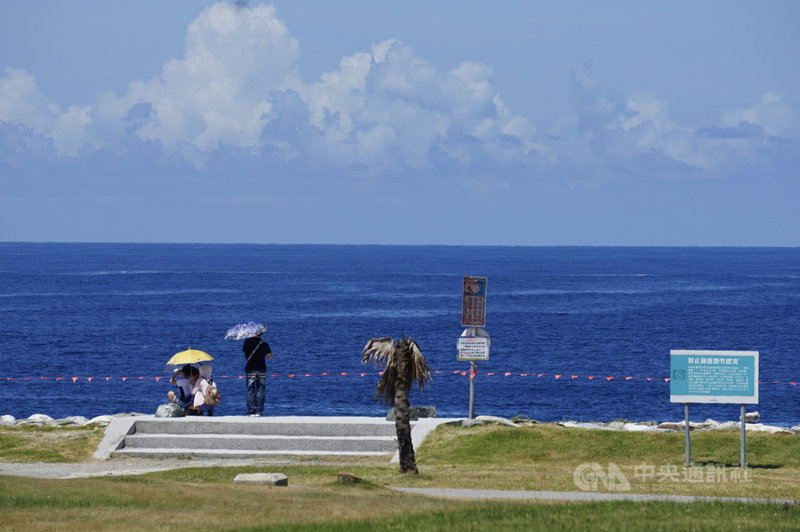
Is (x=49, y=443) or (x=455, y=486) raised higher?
(x=455, y=486)

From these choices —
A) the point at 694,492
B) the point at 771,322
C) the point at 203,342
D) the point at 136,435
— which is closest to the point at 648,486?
the point at 694,492

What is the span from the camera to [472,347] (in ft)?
79.6

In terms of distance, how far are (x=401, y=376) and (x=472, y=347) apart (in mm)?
5078

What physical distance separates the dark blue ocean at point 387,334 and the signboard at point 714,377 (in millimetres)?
19724

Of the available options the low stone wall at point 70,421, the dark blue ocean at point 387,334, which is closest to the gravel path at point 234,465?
the low stone wall at point 70,421

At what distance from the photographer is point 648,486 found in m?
18.2

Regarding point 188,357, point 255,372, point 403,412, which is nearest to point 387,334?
point 188,357

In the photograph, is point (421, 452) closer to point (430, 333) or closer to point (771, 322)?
point (430, 333)

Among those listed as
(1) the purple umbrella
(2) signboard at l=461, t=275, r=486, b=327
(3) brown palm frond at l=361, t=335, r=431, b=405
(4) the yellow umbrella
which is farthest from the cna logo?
(4) the yellow umbrella

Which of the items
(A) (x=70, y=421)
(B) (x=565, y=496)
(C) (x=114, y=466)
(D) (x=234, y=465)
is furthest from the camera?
(A) (x=70, y=421)

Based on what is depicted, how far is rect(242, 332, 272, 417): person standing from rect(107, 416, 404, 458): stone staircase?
1.00 m

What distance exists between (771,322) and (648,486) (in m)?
76.2

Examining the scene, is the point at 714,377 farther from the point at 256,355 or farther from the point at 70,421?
the point at 70,421

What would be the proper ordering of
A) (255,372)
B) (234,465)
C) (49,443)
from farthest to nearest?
(255,372) < (49,443) < (234,465)
